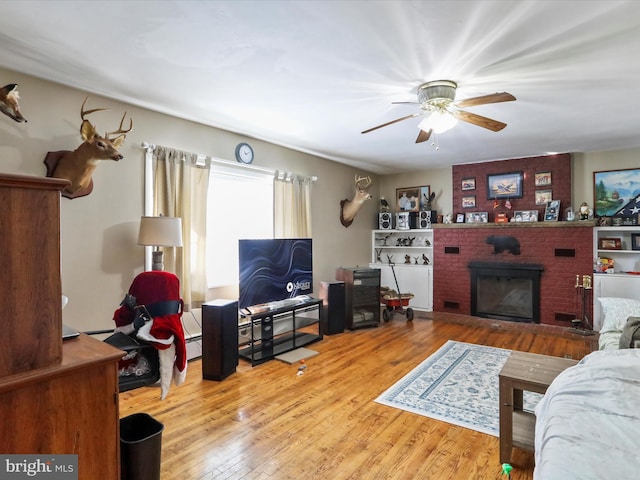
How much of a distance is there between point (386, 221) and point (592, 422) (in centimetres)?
550

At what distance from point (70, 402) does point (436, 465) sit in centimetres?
192

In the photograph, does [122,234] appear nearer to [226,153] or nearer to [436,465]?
[226,153]

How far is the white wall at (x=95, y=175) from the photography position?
2.65m

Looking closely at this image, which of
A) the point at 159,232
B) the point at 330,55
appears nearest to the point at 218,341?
the point at 159,232

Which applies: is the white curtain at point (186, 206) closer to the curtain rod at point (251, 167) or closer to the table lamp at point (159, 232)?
the curtain rod at point (251, 167)

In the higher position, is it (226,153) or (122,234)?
(226,153)

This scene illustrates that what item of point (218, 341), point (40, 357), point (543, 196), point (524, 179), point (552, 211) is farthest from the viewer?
point (524, 179)

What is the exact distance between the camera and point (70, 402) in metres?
1.21

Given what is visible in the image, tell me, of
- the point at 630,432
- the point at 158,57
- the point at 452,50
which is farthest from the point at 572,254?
the point at 158,57

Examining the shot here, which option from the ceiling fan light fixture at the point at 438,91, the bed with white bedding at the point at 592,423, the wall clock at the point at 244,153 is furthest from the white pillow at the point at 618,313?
the wall clock at the point at 244,153

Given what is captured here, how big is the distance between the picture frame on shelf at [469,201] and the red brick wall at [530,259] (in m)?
0.41

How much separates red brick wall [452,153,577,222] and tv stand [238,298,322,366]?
3.34 meters

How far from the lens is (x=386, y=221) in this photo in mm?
6711

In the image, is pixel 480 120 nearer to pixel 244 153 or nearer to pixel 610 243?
pixel 244 153
